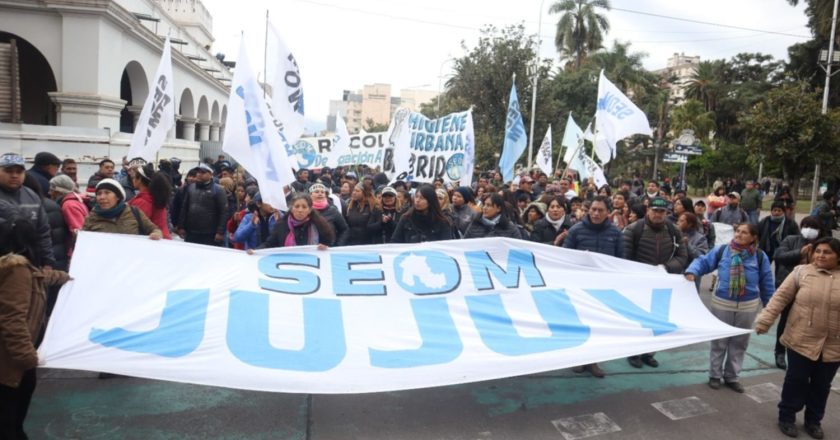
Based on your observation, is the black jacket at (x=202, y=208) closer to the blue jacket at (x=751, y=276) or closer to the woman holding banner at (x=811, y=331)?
the blue jacket at (x=751, y=276)

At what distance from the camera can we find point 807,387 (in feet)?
13.9

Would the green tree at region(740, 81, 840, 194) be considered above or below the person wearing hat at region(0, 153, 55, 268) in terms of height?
above

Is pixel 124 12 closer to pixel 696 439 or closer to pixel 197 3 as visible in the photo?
pixel 696 439

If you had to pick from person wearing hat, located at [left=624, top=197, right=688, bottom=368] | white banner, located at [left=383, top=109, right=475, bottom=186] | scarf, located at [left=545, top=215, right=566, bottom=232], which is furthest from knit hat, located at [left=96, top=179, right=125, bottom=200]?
white banner, located at [left=383, top=109, right=475, bottom=186]

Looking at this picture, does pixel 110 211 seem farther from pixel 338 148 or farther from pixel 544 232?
pixel 338 148

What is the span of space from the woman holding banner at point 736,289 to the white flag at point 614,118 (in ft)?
20.7

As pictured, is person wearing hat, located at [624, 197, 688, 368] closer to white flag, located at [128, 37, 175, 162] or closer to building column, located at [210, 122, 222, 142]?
white flag, located at [128, 37, 175, 162]

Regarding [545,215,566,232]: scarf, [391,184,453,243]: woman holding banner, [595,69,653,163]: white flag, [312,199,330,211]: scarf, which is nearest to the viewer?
[391,184,453,243]: woman holding banner

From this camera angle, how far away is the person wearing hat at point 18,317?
10.1ft

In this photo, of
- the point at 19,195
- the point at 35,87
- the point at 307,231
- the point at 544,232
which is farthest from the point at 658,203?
the point at 35,87

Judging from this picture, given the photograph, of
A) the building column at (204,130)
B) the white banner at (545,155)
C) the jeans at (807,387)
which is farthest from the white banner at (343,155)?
the building column at (204,130)

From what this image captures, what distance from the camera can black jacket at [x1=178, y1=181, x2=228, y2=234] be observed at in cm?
698

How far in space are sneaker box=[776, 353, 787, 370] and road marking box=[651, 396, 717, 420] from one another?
1.44 m

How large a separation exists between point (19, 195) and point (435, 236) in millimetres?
3550
